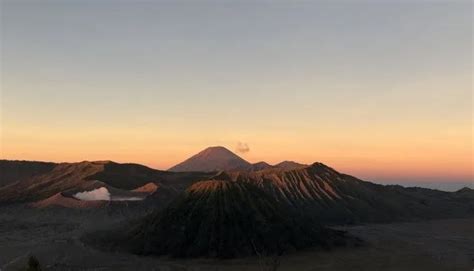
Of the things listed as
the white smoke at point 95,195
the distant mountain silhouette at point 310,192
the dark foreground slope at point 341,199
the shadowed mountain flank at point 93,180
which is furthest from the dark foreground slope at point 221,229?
the shadowed mountain flank at point 93,180

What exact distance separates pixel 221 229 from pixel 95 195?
185 feet

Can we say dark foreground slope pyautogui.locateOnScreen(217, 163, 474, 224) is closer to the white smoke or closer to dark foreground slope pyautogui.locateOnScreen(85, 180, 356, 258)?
the white smoke

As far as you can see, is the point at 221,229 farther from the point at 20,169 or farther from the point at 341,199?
the point at 20,169

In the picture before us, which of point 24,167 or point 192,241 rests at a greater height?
point 24,167

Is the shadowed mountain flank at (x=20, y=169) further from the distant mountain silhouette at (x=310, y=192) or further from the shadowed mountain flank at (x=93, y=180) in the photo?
the distant mountain silhouette at (x=310, y=192)

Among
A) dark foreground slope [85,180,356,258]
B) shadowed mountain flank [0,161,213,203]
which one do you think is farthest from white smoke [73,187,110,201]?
dark foreground slope [85,180,356,258]

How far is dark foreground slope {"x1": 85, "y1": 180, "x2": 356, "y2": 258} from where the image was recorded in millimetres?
56156

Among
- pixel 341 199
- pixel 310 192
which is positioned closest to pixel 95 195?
pixel 310 192

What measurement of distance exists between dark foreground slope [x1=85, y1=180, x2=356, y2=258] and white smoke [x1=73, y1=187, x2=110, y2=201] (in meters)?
40.1

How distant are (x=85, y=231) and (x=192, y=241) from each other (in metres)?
23.4

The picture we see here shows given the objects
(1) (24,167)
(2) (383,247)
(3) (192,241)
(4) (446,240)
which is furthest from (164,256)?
(1) (24,167)

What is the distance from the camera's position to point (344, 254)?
56469mm

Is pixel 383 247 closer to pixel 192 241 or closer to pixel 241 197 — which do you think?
pixel 241 197

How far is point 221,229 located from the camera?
190 feet
